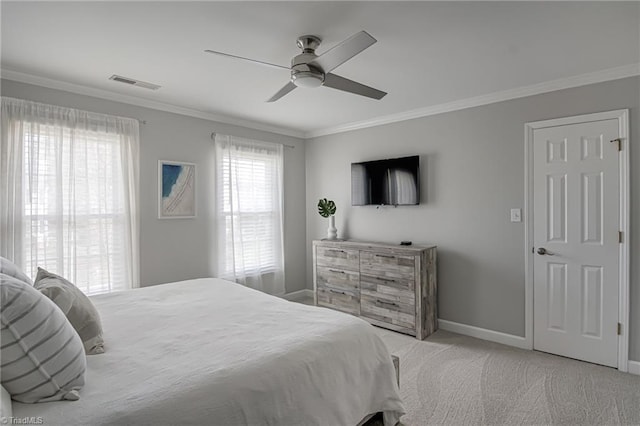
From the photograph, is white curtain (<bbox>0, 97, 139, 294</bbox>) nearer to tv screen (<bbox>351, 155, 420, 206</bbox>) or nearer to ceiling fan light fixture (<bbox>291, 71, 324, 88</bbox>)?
ceiling fan light fixture (<bbox>291, 71, 324, 88</bbox>)

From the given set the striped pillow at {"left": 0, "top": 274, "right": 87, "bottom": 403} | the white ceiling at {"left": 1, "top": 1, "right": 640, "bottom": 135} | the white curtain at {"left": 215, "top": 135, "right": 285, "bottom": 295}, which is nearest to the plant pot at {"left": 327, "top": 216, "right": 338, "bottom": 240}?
the white curtain at {"left": 215, "top": 135, "right": 285, "bottom": 295}

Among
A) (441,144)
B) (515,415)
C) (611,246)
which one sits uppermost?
(441,144)

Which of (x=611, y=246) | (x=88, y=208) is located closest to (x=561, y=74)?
(x=611, y=246)

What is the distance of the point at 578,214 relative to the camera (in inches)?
120

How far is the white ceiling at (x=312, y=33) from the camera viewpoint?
1945mm

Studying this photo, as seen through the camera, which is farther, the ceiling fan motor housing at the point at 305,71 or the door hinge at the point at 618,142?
the door hinge at the point at 618,142

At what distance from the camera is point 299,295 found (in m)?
5.18

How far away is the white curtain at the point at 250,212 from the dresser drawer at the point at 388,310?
139 centimetres

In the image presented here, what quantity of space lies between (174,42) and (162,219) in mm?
2029

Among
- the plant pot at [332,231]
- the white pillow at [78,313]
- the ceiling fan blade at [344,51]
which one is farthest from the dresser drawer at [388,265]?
the white pillow at [78,313]

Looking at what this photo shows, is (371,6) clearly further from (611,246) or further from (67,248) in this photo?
(67,248)

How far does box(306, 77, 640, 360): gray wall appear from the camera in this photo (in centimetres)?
296

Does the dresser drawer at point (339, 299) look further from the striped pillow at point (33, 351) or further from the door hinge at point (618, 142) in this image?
the striped pillow at point (33, 351)

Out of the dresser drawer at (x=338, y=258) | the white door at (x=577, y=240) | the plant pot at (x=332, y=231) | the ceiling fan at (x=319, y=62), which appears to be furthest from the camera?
the plant pot at (x=332, y=231)
